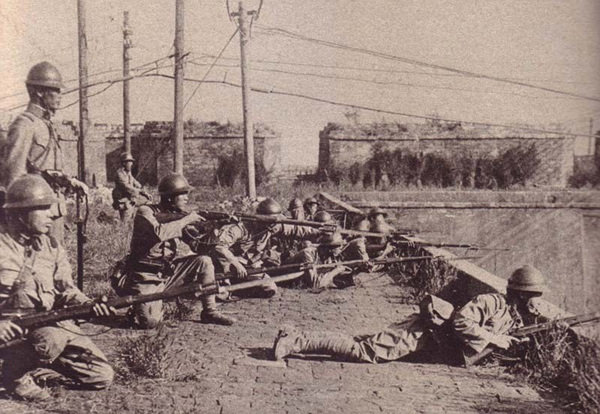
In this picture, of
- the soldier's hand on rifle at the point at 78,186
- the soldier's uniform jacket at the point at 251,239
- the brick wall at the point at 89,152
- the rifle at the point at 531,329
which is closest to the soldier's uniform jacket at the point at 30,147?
the soldier's hand on rifle at the point at 78,186

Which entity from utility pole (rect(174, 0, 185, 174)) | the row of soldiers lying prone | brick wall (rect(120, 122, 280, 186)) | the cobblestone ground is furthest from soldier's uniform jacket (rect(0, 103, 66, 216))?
brick wall (rect(120, 122, 280, 186))

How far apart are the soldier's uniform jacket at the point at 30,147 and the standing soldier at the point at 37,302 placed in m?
1.13

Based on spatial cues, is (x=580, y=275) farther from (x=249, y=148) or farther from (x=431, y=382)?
(x=431, y=382)

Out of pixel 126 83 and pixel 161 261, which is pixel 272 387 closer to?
pixel 161 261

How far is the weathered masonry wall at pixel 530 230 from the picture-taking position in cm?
1898

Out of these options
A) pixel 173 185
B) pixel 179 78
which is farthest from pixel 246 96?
pixel 173 185

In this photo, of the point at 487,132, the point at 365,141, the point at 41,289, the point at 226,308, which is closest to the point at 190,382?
the point at 41,289

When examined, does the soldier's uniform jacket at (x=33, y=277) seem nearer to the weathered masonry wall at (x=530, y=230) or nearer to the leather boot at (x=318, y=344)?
the leather boot at (x=318, y=344)

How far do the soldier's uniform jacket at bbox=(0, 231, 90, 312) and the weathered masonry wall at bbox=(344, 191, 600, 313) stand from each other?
14.0 meters

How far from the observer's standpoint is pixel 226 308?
27.0 ft

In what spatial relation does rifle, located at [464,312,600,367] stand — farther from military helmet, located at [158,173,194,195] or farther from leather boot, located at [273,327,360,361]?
military helmet, located at [158,173,194,195]

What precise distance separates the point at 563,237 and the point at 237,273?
15471 mm

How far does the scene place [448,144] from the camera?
25.9m

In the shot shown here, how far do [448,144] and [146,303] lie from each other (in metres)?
21.1
